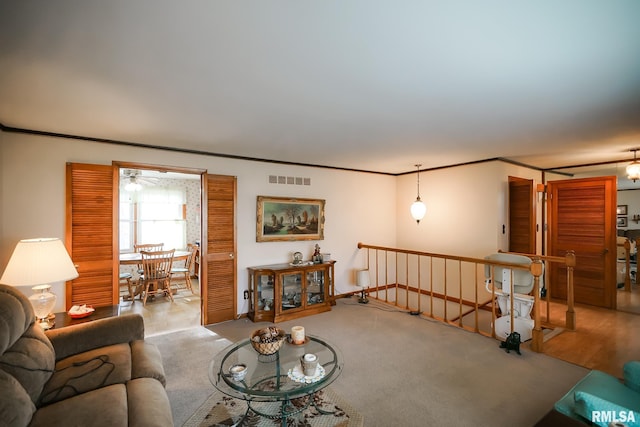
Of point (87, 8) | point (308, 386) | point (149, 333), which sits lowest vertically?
point (149, 333)

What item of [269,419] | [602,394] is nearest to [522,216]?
[602,394]

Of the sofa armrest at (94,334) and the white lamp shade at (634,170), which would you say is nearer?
the sofa armrest at (94,334)

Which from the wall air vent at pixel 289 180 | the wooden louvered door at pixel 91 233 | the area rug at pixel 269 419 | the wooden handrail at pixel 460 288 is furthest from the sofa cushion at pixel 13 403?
the wooden handrail at pixel 460 288

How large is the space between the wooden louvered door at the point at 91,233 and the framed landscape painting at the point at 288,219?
187 cm

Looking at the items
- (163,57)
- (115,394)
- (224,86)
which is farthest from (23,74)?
(115,394)

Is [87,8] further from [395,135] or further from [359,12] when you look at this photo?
[395,135]

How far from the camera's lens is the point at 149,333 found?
3.71 meters

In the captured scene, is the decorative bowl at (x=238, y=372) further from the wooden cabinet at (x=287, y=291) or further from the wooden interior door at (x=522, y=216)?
the wooden interior door at (x=522, y=216)

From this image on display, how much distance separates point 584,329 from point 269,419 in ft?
13.8

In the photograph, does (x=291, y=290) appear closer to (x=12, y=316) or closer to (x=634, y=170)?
(x=12, y=316)

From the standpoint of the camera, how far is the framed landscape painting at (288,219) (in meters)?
4.48

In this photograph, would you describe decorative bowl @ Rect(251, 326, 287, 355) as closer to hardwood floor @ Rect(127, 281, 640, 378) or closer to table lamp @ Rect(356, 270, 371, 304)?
hardwood floor @ Rect(127, 281, 640, 378)

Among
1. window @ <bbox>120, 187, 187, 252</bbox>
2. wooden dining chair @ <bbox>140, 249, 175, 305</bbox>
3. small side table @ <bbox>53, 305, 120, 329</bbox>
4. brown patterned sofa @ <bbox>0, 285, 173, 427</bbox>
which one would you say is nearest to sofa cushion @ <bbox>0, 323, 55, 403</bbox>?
brown patterned sofa @ <bbox>0, 285, 173, 427</bbox>

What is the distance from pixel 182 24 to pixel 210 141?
2.23 metres
